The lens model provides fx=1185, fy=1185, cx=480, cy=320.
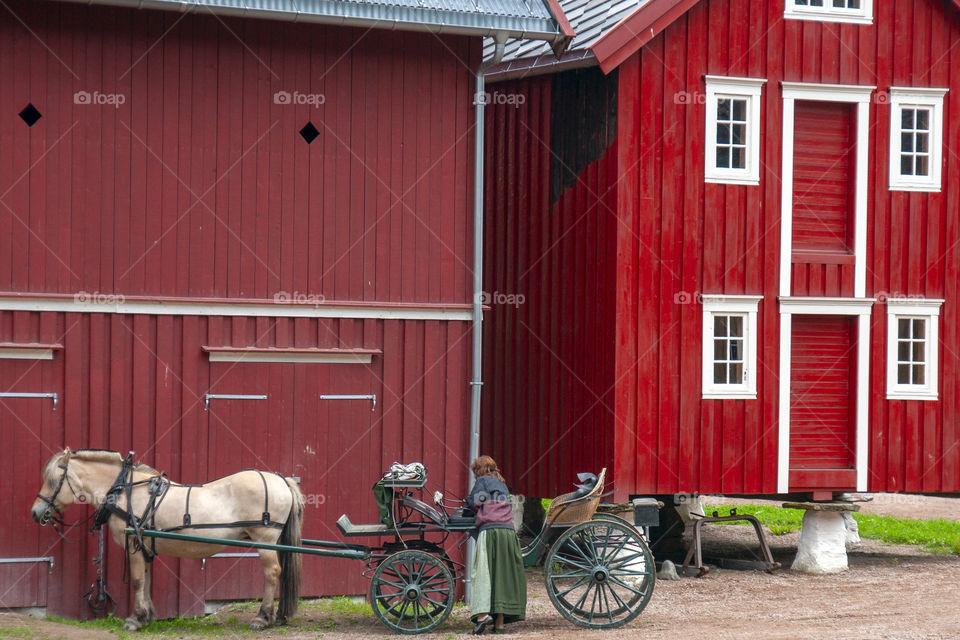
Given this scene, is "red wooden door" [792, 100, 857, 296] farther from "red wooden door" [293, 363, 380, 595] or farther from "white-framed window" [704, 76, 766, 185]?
"red wooden door" [293, 363, 380, 595]

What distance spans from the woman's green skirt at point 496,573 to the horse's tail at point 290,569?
1.76 meters

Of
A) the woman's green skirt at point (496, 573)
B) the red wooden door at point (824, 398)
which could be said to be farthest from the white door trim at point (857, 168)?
the woman's green skirt at point (496, 573)

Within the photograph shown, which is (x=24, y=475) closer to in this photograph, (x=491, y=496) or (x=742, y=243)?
(x=491, y=496)

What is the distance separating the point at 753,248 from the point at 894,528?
7503 millimetres

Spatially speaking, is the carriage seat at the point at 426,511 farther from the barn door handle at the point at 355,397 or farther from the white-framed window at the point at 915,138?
the white-framed window at the point at 915,138

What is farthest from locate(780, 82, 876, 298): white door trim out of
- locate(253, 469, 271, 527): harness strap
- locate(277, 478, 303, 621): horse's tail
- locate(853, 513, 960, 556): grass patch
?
locate(253, 469, 271, 527): harness strap

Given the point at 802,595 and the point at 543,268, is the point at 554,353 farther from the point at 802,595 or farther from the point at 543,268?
the point at 802,595

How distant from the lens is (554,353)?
1622 centimetres

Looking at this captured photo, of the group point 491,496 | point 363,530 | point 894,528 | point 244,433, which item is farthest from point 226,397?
point 894,528

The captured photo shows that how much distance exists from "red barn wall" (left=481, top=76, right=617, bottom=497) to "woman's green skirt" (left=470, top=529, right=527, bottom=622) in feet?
13.1

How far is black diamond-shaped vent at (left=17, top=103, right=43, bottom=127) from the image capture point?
12.1 m

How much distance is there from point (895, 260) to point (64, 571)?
35.9ft

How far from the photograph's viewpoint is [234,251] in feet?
41.7

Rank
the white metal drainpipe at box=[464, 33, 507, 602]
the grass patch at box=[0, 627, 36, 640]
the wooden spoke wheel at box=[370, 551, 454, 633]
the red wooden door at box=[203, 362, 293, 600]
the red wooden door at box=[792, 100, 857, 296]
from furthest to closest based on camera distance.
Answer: the red wooden door at box=[792, 100, 857, 296] → the white metal drainpipe at box=[464, 33, 507, 602] → the red wooden door at box=[203, 362, 293, 600] → the wooden spoke wheel at box=[370, 551, 454, 633] → the grass patch at box=[0, 627, 36, 640]
